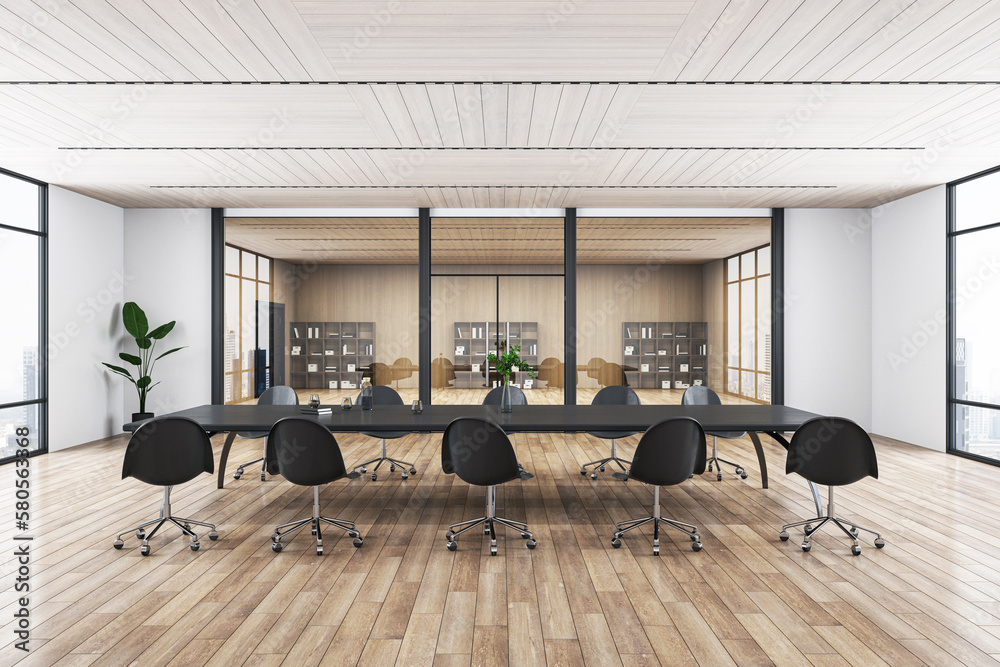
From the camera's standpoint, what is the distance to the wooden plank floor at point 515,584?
2504 mm

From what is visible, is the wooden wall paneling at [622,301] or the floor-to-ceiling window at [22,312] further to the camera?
the wooden wall paneling at [622,301]

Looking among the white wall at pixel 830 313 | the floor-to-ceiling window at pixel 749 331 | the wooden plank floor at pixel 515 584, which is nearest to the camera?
the wooden plank floor at pixel 515 584

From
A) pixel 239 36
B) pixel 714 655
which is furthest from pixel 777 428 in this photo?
pixel 239 36

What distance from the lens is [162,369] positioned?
25.6ft

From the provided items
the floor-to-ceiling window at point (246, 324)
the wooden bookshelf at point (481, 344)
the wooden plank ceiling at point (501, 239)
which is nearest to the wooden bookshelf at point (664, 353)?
the wooden plank ceiling at point (501, 239)

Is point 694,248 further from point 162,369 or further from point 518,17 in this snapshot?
point 162,369

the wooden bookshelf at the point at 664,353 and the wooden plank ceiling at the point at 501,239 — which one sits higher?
the wooden plank ceiling at the point at 501,239

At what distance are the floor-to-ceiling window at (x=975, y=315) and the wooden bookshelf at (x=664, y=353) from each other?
274cm

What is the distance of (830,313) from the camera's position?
25.4ft

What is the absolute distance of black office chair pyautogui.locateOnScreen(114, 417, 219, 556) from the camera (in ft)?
11.4

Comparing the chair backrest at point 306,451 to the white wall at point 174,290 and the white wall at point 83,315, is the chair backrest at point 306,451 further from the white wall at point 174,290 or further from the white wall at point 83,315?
the white wall at point 174,290

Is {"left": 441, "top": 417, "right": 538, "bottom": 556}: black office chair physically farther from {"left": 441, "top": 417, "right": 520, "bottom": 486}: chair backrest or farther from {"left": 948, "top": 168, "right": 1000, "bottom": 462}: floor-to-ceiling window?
{"left": 948, "top": 168, "right": 1000, "bottom": 462}: floor-to-ceiling window

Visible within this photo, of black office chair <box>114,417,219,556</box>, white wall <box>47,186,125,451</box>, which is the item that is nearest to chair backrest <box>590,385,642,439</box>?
black office chair <box>114,417,219,556</box>

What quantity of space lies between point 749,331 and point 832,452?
464 cm
